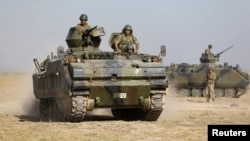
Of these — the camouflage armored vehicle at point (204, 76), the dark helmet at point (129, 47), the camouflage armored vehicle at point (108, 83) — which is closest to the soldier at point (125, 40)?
the dark helmet at point (129, 47)

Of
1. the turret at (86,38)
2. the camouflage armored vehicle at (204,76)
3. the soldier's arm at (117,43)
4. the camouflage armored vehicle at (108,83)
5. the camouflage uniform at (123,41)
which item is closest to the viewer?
the camouflage armored vehicle at (108,83)

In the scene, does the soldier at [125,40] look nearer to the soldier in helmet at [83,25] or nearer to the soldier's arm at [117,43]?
the soldier's arm at [117,43]

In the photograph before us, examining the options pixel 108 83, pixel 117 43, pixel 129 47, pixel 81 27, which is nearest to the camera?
pixel 108 83

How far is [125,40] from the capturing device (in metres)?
17.2

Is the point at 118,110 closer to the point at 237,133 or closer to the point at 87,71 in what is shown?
the point at 87,71

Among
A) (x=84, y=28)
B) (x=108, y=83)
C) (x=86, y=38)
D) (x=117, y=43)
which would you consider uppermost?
(x=84, y=28)

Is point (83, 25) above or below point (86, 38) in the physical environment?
above

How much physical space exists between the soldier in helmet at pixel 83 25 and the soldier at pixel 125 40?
1.33m

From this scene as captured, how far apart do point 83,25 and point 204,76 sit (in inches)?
819

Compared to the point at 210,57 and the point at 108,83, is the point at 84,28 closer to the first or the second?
the point at 108,83

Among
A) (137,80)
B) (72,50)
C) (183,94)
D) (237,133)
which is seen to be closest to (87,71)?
(137,80)

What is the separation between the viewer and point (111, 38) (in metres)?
17.4

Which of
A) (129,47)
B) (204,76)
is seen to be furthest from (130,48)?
(204,76)

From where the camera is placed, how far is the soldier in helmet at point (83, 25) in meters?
17.9
